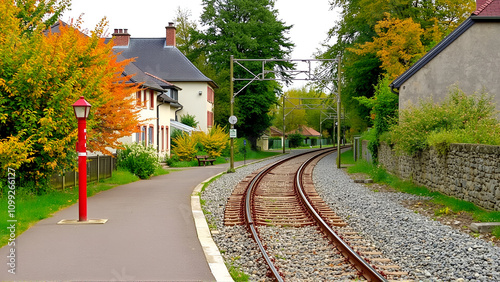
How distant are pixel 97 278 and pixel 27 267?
1225 mm

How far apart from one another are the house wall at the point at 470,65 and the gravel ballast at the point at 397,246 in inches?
383

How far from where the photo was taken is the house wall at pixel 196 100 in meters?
49.8

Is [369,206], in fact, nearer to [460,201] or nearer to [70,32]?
[460,201]

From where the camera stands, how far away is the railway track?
7.55 metres

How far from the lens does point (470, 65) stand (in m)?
22.0

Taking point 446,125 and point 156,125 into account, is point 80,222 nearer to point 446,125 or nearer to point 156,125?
point 446,125

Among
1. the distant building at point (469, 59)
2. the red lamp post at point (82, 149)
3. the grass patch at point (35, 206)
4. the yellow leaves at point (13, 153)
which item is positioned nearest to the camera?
the grass patch at point (35, 206)

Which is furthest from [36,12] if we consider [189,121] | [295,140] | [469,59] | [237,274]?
[295,140]

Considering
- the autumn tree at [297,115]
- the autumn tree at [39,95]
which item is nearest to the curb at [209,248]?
Answer: the autumn tree at [39,95]

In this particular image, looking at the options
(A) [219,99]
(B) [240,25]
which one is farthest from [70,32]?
(A) [219,99]

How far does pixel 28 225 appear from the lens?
410 inches

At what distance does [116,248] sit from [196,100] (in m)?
41.8

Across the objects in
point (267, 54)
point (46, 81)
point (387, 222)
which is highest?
point (267, 54)

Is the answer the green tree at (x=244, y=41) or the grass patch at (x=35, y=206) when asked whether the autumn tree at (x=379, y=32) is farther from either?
the grass patch at (x=35, y=206)
